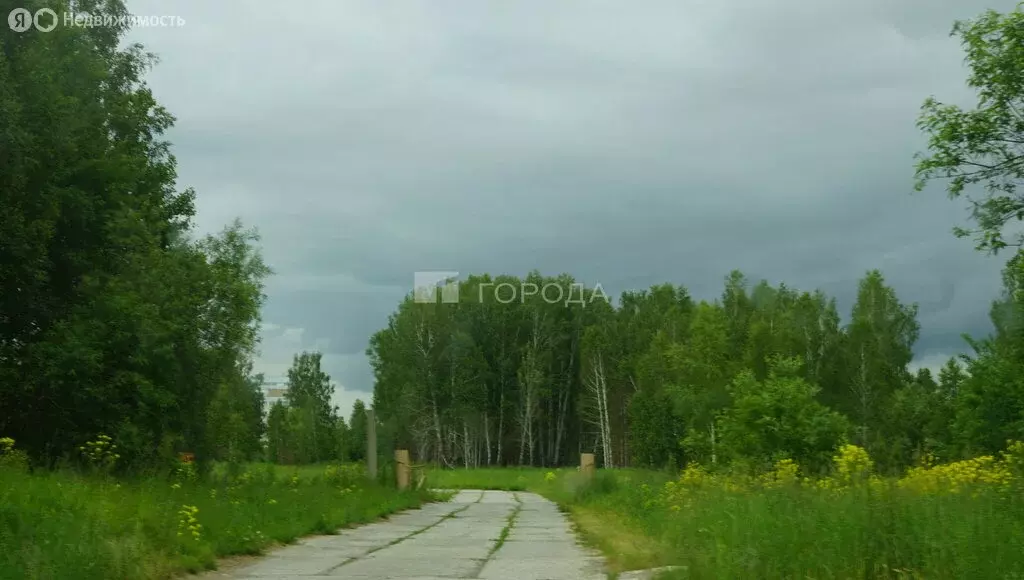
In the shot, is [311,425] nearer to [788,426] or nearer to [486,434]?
[486,434]

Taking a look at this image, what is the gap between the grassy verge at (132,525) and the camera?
27.9ft

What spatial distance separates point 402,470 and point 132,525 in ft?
59.6

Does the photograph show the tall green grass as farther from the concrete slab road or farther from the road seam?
the road seam

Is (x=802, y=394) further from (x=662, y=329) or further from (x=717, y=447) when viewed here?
(x=662, y=329)

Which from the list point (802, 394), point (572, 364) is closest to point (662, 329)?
point (572, 364)

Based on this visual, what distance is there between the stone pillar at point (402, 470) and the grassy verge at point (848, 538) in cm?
1673

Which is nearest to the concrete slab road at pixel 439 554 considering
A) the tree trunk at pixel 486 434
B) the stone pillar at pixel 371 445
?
the stone pillar at pixel 371 445

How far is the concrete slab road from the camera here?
1052 centimetres

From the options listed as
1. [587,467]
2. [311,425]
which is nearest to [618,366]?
[311,425]

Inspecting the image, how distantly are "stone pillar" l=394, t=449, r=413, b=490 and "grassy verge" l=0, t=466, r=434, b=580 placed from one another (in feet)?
30.9

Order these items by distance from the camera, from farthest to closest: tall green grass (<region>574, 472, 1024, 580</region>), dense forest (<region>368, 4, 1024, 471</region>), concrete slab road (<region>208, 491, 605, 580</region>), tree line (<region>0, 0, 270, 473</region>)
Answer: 1. dense forest (<region>368, 4, 1024, 471</region>)
2. tree line (<region>0, 0, 270, 473</region>)
3. concrete slab road (<region>208, 491, 605, 580</region>)
4. tall green grass (<region>574, 472, 1024, 580</region>)

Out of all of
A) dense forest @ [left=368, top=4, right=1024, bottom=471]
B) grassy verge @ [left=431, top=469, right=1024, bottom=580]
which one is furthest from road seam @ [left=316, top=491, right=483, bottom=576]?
dense forest @ [left=368, top=4, right=1024, bottom=471]

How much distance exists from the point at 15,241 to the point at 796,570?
2034cm

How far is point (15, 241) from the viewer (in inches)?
906
